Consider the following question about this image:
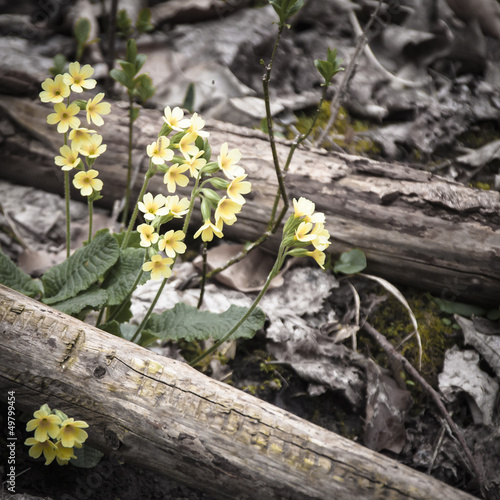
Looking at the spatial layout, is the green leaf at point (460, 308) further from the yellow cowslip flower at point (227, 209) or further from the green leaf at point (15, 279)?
the green leaf at point (15, 279)

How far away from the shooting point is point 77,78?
1.71 meters

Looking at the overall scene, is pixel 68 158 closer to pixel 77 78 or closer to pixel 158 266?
pixel 77 78

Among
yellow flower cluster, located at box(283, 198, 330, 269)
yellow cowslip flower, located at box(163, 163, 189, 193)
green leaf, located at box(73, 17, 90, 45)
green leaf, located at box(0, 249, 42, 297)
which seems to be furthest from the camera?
green leaf, located at box(73, 17, 90, 45)

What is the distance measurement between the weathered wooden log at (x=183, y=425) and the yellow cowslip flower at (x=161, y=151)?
62cm

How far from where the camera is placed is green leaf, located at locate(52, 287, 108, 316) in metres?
1.73

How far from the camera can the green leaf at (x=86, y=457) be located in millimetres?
1666

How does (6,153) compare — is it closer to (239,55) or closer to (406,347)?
(239,55)

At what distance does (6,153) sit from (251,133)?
1.38 metres

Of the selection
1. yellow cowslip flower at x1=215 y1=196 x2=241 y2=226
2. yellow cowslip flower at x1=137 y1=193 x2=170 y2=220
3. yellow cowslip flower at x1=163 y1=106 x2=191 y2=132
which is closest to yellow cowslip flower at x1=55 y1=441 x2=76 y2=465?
yellow cowslip flower at x1=137 y1=193 x2=170 y2=220

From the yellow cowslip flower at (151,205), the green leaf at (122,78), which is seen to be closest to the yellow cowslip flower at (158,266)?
the yellow cowslip flower at (151,205)

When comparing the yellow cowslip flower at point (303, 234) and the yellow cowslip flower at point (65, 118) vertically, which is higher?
the yellow cowslip flower at point (65, 118)

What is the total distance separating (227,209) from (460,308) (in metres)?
1.47

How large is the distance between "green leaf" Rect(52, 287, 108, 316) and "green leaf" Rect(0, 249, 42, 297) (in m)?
0.18

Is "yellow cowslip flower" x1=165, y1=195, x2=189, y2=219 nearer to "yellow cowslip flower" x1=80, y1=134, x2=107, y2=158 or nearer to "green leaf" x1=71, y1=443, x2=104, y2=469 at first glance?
"yellow cowslip flower" x1=80, y1=134, x2=107, y2=158
